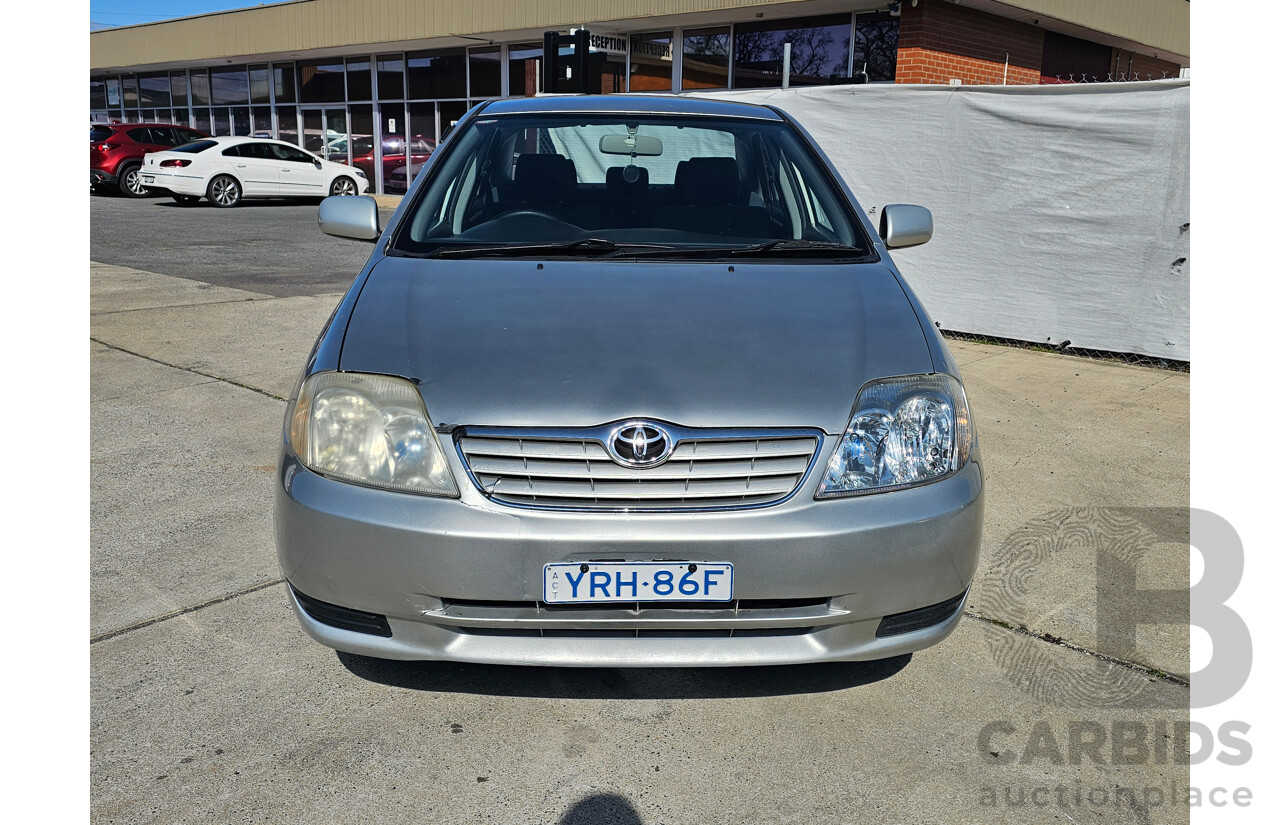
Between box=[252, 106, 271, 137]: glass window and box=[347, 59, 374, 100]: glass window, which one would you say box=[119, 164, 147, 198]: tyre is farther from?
box=[252, 106, 271, 137]: glass window

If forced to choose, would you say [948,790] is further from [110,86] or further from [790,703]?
[110,86]

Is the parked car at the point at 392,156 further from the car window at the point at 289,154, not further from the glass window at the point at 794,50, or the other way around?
the glass window at the point at 794,50

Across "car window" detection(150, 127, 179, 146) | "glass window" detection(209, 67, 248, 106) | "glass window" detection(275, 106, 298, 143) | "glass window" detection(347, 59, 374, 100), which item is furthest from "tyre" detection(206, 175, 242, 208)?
"glass window" detection(209, 67, 248, 106)

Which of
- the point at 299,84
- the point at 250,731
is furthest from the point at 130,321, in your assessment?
the point at 299,84

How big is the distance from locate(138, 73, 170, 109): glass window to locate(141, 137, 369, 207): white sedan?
14301mm

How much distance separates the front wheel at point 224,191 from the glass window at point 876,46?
42.6 ft

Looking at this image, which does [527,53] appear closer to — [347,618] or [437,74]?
[437,74]

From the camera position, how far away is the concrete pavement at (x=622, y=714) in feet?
7.64

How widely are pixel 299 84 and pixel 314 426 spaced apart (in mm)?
27497

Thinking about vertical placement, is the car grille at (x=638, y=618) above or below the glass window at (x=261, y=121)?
below

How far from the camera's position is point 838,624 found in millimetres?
2332

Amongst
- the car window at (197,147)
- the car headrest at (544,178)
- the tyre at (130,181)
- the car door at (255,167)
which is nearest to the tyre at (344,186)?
the car door at (255,167)

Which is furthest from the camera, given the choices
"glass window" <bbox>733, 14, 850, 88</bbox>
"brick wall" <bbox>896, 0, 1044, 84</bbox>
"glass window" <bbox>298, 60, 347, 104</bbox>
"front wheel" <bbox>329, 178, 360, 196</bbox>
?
"glass window" <bbox>298, 60, 347, 104</bbox>

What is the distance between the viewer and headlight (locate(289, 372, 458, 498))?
2.31 m
